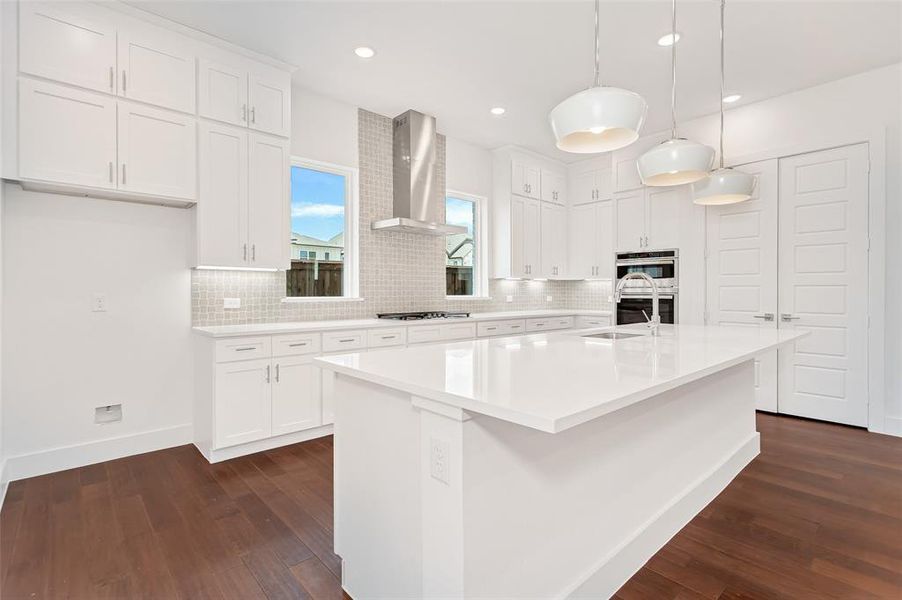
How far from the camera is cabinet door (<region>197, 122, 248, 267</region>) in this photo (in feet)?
10.2

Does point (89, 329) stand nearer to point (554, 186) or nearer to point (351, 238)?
point (351, 238)

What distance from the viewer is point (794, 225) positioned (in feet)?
13.1

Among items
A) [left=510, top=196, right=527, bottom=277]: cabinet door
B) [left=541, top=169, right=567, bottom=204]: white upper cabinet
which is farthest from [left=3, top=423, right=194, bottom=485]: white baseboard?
[left=541, top=169, right=567, bottom=204]: white upper cabinet

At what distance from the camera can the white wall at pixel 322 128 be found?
12.7ft

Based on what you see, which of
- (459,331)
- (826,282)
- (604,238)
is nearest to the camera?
(826,282)

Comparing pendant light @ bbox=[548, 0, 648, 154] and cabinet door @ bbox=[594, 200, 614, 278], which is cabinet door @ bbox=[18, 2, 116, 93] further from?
cabinet door @ bbox=[594, 200, 614, 278]

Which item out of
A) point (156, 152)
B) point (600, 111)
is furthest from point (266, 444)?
point (600, 111)

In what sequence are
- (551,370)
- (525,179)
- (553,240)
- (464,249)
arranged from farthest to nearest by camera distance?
(553,240), (525,179), (464,249), (551,370)

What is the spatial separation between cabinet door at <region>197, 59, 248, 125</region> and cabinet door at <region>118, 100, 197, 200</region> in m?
0.16

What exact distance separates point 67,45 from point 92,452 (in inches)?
99.6

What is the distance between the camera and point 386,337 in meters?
A: 3.83

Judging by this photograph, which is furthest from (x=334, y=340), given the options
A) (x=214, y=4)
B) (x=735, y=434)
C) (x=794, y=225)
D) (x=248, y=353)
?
(x=794, y=225)

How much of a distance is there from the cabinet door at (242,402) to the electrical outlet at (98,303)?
888mm

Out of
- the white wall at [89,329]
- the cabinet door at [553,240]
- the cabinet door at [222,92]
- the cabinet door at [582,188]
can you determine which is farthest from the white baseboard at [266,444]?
the cabinet door at [582,188]
